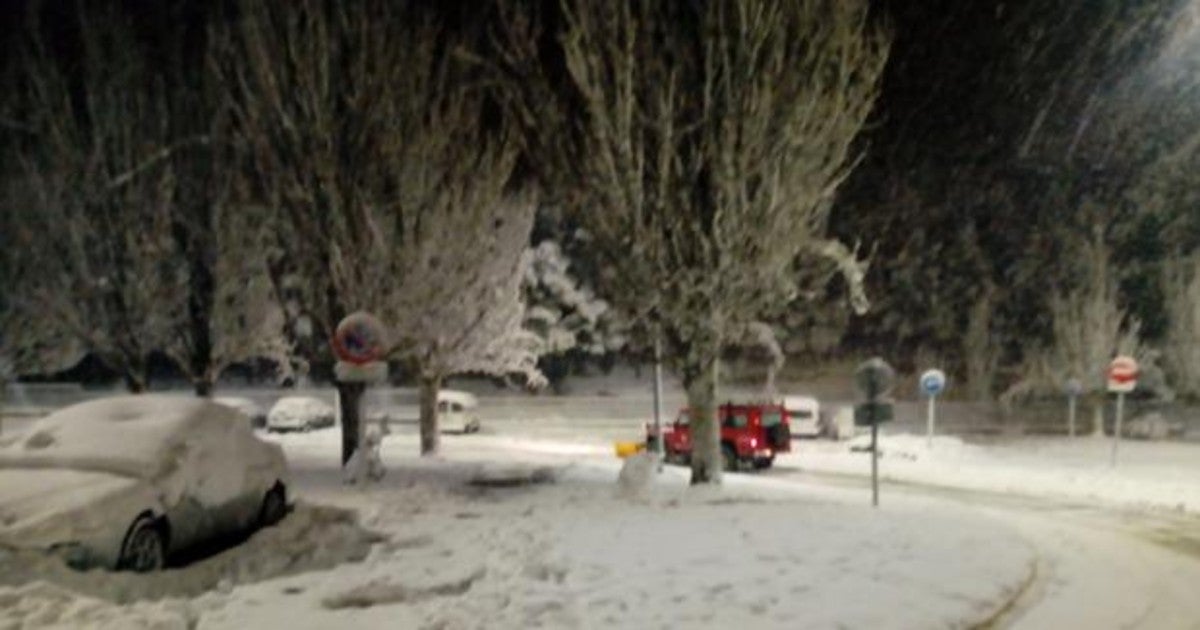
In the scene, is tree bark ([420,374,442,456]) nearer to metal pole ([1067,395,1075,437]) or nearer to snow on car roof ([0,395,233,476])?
snow on car roof ([0,395,233,476])

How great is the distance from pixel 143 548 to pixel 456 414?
3728 cm

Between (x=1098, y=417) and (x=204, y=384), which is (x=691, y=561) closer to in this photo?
(x=204, y=384)

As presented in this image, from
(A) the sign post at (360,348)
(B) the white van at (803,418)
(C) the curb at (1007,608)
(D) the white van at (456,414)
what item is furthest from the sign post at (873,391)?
(D) the white van at (456,414)

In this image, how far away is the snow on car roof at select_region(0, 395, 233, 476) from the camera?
12922mm

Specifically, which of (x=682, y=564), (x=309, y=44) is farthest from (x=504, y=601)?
(x=309, y=44)

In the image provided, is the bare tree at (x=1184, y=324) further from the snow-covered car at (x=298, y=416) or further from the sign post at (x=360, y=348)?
the sign post at (x=360, y=348)

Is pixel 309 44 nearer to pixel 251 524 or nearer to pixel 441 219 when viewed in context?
pixel 441 219

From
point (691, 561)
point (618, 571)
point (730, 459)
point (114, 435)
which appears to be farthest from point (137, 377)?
point (618, 571)

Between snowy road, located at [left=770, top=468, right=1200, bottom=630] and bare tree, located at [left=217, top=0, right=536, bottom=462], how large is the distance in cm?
1063

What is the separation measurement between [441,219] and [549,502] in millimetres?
10837

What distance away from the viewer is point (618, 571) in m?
12.8

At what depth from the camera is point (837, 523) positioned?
Result: 674 inches

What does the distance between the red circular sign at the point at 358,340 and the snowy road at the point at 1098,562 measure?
31.5 ft

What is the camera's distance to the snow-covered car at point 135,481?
11.7m
